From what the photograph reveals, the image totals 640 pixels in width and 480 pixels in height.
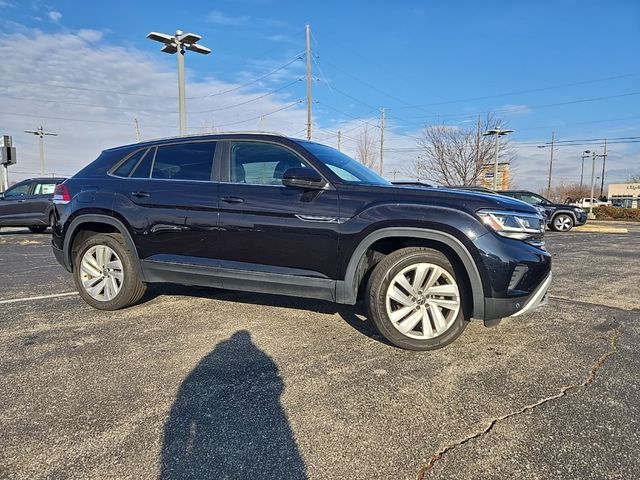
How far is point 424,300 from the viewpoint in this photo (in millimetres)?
3293

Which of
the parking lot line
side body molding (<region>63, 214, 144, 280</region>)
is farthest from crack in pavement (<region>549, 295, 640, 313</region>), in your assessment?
the parking lot line

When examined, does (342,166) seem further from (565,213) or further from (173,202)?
(565,213)

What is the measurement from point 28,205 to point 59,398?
13.4 metres

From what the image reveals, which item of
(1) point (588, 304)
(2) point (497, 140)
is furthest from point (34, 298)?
(2) point (497, 140)

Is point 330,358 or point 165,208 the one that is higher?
point 165,208

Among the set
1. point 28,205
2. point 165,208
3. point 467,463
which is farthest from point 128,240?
point 28,205

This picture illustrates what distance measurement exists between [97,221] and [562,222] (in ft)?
58.4

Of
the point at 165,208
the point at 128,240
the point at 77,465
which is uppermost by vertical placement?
the point at 165,208

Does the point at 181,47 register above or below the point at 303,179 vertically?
above

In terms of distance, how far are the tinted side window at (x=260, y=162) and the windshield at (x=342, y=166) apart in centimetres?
21

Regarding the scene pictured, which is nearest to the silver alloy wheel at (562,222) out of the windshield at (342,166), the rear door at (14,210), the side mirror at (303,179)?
the windshield at (342,166)

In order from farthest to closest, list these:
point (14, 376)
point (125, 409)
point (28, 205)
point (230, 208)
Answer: point (28, 205) < point (230, 208) < point (14, 376) < point (125, 409)

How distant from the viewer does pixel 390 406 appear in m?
2.48

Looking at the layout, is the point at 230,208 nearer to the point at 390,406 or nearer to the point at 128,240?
the point at 128,240
